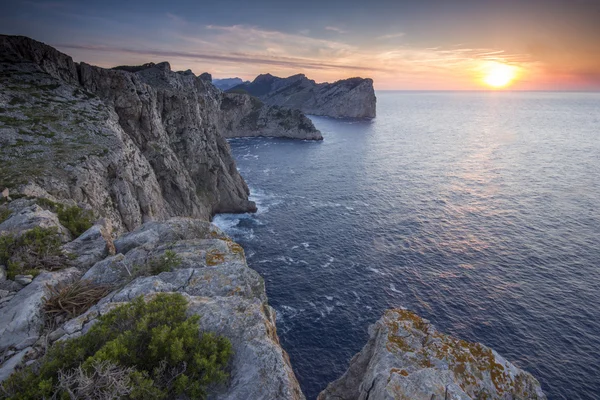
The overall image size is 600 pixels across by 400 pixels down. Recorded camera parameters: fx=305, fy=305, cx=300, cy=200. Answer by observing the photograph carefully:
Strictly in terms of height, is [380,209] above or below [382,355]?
below

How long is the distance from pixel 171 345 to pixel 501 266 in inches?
2600

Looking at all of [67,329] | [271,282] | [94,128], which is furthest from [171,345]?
[94,128]

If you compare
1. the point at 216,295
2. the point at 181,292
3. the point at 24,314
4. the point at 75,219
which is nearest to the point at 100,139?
the point at 75,219

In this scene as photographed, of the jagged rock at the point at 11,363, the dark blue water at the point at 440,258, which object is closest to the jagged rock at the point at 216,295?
the jagged rock at the point at 11,363

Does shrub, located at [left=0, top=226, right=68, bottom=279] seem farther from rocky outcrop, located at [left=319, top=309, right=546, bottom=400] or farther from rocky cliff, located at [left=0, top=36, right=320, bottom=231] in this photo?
rocky outcrop, located at [left=319, top=309, right=546, bottom=400]

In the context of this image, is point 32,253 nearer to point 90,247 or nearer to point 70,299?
point 90,247

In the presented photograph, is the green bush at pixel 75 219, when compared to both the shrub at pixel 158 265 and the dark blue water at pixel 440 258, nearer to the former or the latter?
the shrub at pixel 158 265

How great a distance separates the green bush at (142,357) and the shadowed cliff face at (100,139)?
26598mm

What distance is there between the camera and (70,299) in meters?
15.0

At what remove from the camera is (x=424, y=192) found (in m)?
98.3

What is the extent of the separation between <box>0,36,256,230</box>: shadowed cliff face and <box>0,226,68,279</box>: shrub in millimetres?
15489

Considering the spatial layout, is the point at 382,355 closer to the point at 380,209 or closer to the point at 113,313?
the point at 113,313

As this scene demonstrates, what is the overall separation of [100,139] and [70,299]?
42.4 meters

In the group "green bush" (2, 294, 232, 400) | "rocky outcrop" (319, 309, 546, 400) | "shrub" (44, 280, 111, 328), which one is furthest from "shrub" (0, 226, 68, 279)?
"rocky outcrop" (319, 309, 546, 400)
